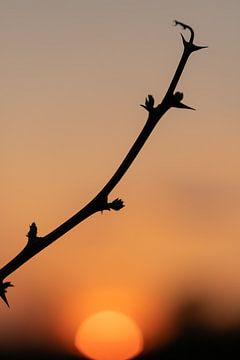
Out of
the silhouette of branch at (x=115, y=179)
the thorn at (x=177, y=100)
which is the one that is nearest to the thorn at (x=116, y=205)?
the silhouette of branch at (x=115, y=179)

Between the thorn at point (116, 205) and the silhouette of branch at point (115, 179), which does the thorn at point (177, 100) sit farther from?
the thorn at point (116, 205)

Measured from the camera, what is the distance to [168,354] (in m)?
113

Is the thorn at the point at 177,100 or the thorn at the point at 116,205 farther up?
the thorn at the point at 177,100

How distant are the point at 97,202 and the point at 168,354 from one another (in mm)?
112196

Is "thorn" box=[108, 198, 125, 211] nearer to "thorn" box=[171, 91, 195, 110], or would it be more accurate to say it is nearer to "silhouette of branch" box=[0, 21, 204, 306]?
"silhouette of branch" box=[0, 21, 204, 306]

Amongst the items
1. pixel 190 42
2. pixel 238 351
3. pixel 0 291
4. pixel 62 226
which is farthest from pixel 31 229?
pixel 238 351

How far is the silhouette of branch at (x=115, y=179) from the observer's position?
3.26 meters

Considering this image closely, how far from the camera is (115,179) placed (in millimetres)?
3311

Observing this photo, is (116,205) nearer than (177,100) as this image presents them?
No

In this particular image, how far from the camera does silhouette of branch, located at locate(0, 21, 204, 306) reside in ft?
10.7

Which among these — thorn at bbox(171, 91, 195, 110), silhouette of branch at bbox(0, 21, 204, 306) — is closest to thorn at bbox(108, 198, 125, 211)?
silhouette of branch at bbox(0, 21, 204, 306)

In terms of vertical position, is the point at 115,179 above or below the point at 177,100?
below

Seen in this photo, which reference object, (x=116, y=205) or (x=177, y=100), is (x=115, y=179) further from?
(x=116, y=205)

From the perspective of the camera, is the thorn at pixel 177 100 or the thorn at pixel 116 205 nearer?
the thorn at pixel 177 100
